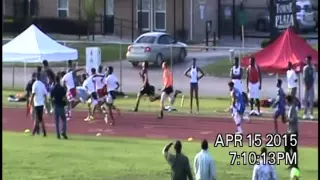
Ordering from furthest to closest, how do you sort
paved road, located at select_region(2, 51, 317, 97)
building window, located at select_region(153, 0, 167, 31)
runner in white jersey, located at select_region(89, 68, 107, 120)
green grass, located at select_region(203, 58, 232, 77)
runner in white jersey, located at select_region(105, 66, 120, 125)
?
building window, located at select_region(153, 0, 167, 31) < green grass, located at select_region(203, 58, 232, 77) < paved road, located at select_region(2, 51, 317, 97) < runner in white jersey, located at select_region(89, 68, 107, 120) < runner in white jersey, located at select_region(105, 66, 120, 125)

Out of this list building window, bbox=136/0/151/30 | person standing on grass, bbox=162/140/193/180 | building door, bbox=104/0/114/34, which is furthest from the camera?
building door, bbox=104/0/114/34

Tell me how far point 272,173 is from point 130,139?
9.90m

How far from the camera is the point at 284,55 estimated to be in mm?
30250

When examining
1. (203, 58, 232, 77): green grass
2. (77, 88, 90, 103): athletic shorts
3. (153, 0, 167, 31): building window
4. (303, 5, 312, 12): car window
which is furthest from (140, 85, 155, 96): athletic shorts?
(303, 5, 312, 12): car window

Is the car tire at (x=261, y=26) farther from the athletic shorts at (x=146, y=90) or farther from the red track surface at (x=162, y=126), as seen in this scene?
the red track surface at (x=162, y=126)

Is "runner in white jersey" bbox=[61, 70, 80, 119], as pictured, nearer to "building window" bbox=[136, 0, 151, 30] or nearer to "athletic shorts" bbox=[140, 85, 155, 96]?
"athletic shorts" bbox=[140, 85, 155, 96]

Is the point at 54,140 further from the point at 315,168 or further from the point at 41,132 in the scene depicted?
the point at 315,168

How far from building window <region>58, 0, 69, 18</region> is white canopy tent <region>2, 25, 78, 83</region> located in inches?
967

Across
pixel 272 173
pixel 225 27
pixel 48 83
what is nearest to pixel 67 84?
pixel 48 83

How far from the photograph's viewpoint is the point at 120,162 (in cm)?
2066

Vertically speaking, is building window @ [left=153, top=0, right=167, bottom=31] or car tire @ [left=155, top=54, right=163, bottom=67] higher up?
building window @ [left=153, top=0, right=167, bottom=31]

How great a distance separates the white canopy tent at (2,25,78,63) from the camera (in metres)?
33.6

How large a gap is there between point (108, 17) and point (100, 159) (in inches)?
1480

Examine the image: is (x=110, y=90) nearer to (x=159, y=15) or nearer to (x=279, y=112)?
(x=279, y=112)
